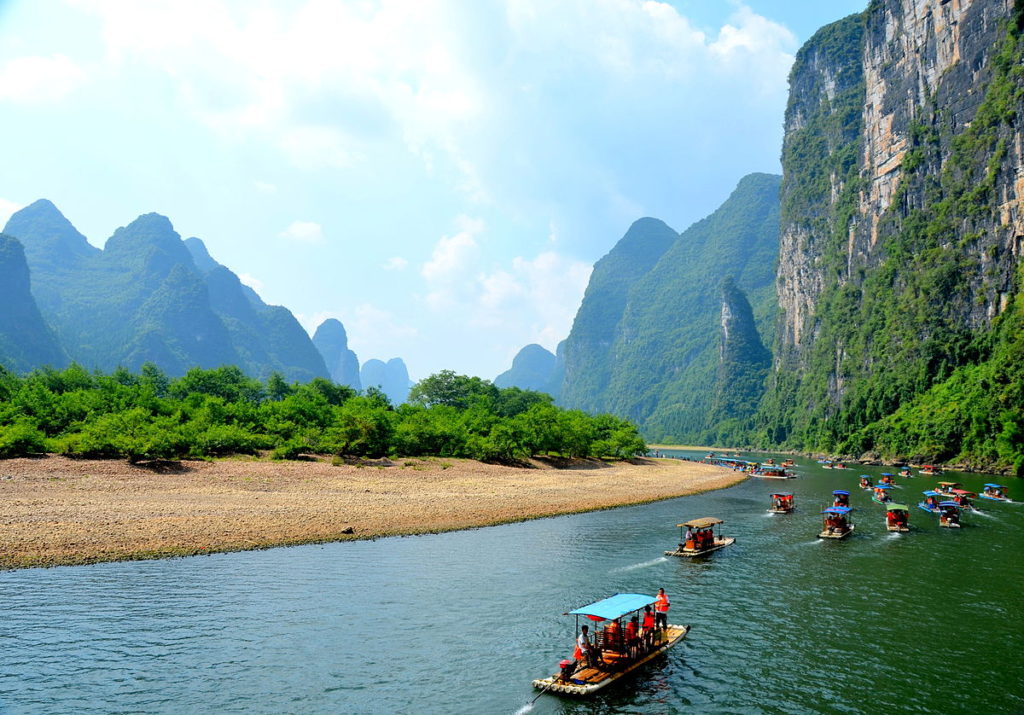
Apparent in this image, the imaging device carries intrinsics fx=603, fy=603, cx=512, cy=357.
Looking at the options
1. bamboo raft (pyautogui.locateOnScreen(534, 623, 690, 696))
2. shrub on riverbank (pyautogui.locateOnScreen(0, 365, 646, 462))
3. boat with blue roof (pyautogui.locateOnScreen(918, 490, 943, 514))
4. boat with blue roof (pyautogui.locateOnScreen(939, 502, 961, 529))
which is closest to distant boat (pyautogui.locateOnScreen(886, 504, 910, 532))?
boat with blue roof (pyautogui.locateOnScreen(939, 502, 961, 529))

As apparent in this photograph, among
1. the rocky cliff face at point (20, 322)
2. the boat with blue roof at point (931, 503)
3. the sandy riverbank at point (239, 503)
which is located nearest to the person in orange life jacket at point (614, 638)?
the sandy riverbank at point (239, 503)

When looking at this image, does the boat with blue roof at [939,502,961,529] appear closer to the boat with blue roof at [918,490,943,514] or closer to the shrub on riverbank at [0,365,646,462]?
the boat with blue roof at [918,490,943,514]

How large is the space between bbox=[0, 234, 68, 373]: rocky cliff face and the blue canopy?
209 meters

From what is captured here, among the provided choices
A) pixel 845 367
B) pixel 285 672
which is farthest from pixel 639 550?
pixel 845 367

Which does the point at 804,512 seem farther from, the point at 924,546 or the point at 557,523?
the point at 557,523

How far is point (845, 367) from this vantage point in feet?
613

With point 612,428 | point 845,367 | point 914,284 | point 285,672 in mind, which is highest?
point 914,284

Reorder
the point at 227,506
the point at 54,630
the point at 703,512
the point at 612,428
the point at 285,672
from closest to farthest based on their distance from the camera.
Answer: the point at 285,672 < the point at 54,630 < the point at 227,506 < the point at 703,512 < the point at 612,428

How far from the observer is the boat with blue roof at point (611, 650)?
21.2m

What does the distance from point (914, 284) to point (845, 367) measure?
37195 mm

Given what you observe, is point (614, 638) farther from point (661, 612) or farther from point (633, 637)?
point (661, 612)

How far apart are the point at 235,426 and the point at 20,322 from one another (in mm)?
164563

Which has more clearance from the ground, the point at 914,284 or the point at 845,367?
the point at 914,284

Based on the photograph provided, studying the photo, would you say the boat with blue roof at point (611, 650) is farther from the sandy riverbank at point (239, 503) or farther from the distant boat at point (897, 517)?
the distant boat at point (897, 517)
